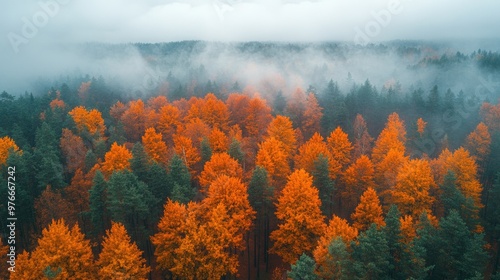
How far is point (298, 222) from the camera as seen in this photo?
30.8 meters

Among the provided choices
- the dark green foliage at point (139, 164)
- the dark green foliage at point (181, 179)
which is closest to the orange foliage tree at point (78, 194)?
the dark green foliage at point (139, 164)

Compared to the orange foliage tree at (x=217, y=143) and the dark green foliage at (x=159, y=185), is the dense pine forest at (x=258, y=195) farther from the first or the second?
the orange foliage tree at (x=217, y=143)

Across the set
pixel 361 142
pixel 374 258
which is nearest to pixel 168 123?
pixel 361 142

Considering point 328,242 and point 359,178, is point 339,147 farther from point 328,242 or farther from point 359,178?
point 328,242

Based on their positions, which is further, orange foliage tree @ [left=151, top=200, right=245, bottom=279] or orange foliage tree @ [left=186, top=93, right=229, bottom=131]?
orange foliage tree @ [left=186, top=93, right=229, bottom=131]

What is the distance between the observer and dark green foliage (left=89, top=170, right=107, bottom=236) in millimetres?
33781

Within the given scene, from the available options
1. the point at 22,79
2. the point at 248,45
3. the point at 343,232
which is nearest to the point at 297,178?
the point at 343,232

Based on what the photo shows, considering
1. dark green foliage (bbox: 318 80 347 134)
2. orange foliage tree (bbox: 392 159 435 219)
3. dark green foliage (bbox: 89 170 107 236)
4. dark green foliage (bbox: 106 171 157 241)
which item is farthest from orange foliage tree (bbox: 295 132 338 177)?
dark green foliage (bbox: 89 170 107 236)

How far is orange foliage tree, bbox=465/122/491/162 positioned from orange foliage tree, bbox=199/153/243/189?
128 feet

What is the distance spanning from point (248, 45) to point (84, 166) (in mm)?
147690

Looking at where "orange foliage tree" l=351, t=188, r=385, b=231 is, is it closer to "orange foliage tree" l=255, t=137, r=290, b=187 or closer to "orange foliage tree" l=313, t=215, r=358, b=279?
"orange foliage tree" l=313, t=215, r=358, b=279

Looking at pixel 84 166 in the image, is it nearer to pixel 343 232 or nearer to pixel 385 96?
pixel 343 232

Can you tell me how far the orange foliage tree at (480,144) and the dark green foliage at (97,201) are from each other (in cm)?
5324

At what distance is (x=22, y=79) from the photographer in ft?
646
